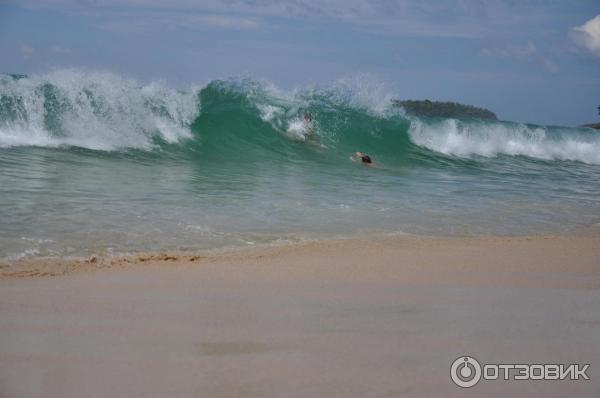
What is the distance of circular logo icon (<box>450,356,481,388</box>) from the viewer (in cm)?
272

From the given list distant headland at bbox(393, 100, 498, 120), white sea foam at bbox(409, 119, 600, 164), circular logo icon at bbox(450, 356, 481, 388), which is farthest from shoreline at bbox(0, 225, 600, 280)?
distant headland at bbox(393, 100, 498, 120)

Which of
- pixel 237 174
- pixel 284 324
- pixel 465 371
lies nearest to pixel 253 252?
pixel 284 324

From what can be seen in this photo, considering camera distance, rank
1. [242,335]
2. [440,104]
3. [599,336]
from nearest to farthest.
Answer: [242,335] → [599,336] → [440,104]

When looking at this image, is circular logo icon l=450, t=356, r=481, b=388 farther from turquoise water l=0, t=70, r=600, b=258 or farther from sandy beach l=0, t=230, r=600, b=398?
Answer: turquoise water l=0, t=70, r=600, b=258

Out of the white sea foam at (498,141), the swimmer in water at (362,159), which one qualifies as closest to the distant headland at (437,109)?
the white sea foam at (498,141)

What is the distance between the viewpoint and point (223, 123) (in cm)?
1638

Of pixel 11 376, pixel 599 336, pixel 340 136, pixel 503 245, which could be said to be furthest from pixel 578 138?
pixel 11 376

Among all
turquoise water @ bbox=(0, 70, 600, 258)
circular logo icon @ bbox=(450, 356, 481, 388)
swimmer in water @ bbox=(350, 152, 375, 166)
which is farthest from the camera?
swimmer in water @ bbox=(350, 152, 375, 166)

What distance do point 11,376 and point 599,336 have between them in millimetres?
2908

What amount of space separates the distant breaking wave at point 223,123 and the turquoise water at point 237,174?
0.04 meters

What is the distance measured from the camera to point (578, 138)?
100ft

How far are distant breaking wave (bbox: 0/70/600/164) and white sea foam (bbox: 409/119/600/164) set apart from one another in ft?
0.20

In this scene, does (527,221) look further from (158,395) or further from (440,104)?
(440,104)

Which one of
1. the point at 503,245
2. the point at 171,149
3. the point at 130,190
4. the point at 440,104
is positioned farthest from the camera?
the point at 440,104
